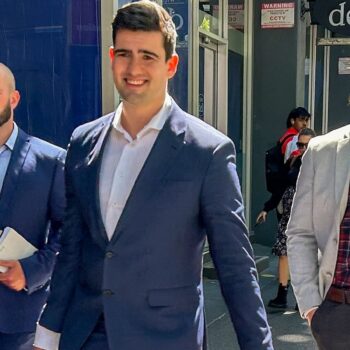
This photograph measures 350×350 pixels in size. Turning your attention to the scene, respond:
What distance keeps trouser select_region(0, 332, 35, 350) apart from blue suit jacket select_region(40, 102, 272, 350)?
2.75ft

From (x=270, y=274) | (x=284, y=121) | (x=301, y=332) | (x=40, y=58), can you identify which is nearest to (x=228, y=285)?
(x=40, y=58)

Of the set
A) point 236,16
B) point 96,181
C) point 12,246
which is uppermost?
point 236,16

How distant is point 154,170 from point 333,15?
28.4ft

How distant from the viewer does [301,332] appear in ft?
22.0

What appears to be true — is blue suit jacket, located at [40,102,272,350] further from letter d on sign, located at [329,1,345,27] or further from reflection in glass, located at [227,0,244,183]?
letter d on sign, located at [329,1,345,27]

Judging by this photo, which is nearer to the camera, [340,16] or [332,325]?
[332,325]

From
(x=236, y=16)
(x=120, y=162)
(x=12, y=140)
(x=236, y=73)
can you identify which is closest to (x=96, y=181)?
(x=120, y=162)

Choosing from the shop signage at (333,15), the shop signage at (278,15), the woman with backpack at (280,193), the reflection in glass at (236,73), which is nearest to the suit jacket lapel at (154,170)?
the woman with backpack at (280,193)

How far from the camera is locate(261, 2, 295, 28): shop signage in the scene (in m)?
11.2

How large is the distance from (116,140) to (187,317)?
2.24 feet

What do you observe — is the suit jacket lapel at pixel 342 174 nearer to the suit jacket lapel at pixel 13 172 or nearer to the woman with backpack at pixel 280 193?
the suit jacket lapel at pixel 13 172

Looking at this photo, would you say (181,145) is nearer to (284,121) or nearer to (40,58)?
(40,58)

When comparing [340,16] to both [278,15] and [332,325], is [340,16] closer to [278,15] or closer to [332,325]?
[278,15]

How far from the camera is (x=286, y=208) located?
24.4ft
